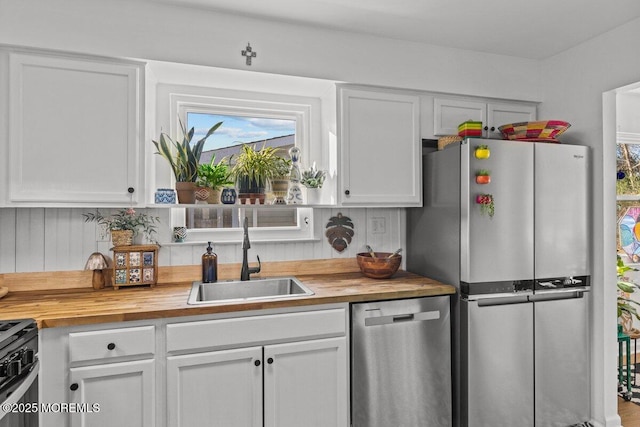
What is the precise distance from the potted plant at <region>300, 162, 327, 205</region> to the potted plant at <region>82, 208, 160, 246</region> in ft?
3.06

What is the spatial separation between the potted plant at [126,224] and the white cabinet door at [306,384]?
103 centimetres

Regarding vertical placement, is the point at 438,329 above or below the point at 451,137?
below

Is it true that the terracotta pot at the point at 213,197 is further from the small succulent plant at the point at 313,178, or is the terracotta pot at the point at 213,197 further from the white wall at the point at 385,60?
the white wall at the point at 385,60

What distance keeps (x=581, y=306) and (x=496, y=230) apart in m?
0.79

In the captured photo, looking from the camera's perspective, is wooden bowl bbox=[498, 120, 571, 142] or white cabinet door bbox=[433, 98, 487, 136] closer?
wooden bowl bbox=[498, 120, 571, 142]

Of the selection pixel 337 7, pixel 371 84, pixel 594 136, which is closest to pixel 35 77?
pixel 337 7

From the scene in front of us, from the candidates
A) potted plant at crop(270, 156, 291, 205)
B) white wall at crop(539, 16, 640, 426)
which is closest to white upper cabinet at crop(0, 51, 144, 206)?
potted plant at crop(270, 156, 291, 205)

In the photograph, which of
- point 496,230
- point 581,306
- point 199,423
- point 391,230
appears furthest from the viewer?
point 391,230

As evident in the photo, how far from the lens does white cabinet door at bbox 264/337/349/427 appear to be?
6.02 ft

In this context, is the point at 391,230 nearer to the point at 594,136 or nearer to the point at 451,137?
the point at 451,137

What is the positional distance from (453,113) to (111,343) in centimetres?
238

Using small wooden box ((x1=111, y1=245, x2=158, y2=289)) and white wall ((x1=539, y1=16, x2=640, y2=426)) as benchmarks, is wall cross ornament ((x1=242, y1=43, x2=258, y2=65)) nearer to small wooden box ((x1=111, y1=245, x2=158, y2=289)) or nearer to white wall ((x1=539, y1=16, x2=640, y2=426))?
small wooden box ((x1=111, y1=245, x2=158, y2=289))

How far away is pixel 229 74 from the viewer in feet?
7.28

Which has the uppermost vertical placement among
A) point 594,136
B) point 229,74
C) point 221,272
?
point 229,74
